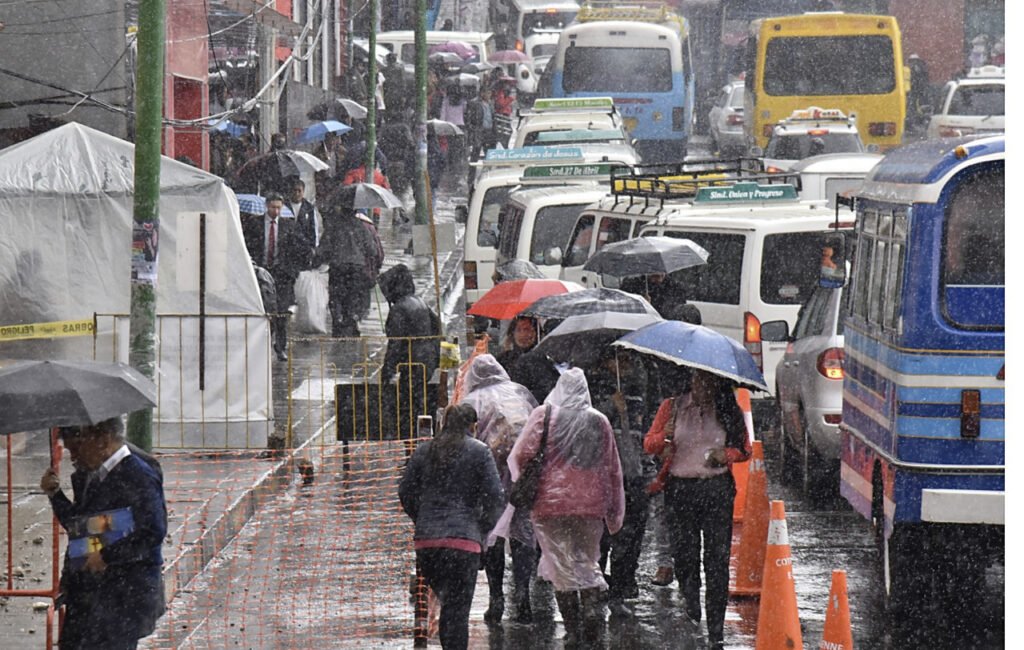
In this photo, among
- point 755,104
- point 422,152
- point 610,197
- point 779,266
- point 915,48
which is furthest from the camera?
point 915,48

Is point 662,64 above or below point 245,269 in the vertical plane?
above

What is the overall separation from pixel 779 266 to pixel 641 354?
15.6 ft

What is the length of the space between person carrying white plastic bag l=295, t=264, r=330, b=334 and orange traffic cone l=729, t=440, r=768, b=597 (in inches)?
431

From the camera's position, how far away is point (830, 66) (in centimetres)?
3388

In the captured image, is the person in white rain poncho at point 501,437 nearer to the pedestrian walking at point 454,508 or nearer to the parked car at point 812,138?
the pedestrian walking at point 454,508

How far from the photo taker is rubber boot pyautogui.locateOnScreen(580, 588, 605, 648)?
9.63m

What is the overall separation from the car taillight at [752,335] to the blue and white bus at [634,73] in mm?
21537

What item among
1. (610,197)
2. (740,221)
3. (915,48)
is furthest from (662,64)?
(740,221)

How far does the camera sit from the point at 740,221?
50.6 ft

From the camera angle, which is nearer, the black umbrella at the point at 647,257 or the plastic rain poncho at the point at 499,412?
the plastic rain poncho at the point at 499,412

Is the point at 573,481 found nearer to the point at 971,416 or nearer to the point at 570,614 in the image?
the point at 570,614

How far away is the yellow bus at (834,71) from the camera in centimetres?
3366

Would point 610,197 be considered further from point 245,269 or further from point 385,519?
point 385,519

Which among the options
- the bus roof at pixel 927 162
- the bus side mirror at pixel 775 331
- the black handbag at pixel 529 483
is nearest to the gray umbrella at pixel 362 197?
the bus side mirror at pixel 775 331
